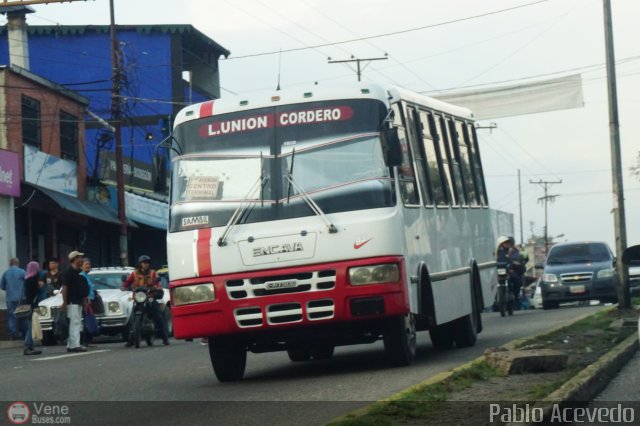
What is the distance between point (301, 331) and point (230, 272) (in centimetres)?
92

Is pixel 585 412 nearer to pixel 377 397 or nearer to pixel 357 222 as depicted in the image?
pixel 377 397

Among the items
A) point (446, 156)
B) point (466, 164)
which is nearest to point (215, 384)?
point (446, 156)

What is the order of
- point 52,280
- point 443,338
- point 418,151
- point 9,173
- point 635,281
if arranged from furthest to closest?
1. point 635,281
2. point 9,173
3. point 52,280
4. point 443,338
5. point 418,151

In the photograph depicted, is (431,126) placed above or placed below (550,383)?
above

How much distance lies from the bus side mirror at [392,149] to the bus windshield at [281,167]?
0.29 ft

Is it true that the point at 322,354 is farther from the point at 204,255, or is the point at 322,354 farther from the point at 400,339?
the point at 204,255

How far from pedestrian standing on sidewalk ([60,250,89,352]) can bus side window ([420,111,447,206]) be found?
844 cm

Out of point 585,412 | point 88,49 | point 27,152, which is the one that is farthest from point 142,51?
point 585,412

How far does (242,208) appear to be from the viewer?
12906 millimetres

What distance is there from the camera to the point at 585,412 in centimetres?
938

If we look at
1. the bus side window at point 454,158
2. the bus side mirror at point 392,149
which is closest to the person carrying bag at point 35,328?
the bus side window at point 454,158

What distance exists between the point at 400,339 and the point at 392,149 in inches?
75.8

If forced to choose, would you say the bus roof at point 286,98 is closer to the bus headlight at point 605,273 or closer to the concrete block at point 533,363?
the concrete block at point 533,363

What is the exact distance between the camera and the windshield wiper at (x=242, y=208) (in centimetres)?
1279
